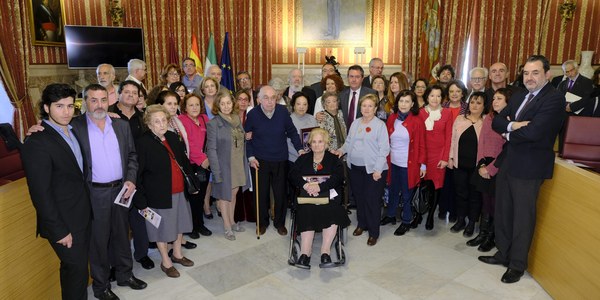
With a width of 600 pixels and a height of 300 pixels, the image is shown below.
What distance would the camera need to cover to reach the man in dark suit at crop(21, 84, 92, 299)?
7.71ft

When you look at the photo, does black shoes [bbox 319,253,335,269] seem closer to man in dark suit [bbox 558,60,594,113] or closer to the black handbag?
the black handbag

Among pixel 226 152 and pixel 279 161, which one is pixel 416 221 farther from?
pixel 226 152

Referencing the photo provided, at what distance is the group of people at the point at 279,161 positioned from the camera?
8.63ft

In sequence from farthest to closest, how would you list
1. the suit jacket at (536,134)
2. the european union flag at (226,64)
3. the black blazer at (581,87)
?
the european union flag at (226,64) → the black blazer at (581,87) → the suit jacket at (536,134)

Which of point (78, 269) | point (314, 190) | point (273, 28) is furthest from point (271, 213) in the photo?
point (273, 28)

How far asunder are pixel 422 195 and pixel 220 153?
231 cm

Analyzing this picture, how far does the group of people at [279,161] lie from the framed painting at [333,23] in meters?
4.15

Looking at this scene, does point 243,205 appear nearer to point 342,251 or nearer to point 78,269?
point 342,251

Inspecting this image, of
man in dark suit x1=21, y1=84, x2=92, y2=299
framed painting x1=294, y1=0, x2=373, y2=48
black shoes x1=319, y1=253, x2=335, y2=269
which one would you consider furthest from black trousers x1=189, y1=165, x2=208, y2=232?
framed painting x1=294, y1=0, x2=373, y2=48

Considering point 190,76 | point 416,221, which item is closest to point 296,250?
point 416,221

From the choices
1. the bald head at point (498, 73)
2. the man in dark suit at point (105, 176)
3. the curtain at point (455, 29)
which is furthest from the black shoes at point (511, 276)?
the curtain at point (455, 29)

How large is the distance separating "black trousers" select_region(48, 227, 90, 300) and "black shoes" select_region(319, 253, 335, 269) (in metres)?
1.92

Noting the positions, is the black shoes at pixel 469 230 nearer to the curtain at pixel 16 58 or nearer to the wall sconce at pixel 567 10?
the wall sconce at pixel 567 10

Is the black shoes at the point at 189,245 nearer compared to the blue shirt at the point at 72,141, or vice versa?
the blue shirt at the point at 72,141
